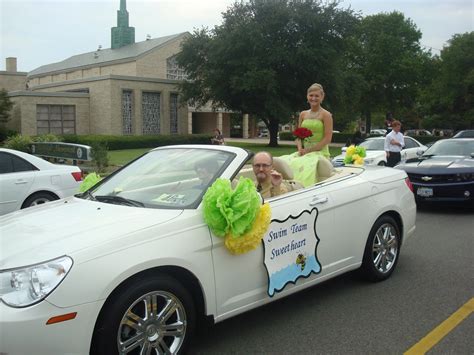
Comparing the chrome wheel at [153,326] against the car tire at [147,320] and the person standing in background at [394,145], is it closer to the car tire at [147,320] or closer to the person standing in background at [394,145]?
the car tire at [147,320]

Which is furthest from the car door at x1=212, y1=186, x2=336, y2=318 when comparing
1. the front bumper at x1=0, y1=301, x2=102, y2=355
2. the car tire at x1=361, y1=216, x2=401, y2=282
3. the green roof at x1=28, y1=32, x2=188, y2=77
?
the green roof at x1=28, y1=32, x2=188, y2=77

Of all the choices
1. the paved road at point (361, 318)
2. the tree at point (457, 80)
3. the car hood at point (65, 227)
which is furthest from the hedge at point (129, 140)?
the car hood at point (65, 227)

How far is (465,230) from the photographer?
7.69 metres

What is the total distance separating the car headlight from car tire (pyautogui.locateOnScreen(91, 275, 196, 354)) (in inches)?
14.0

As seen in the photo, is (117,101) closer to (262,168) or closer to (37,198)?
(37,198)

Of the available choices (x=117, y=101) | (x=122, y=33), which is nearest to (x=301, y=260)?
(x=117, y=101)

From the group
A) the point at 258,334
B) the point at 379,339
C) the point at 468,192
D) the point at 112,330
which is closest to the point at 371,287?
the point at 379,339

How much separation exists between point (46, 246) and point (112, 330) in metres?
0.64

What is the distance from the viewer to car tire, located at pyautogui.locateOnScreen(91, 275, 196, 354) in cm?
286

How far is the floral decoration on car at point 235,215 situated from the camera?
3.34 meters

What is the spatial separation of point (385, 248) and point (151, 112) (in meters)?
41.7

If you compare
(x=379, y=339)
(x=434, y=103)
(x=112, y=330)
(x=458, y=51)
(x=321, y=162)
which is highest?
(x=458, y=51)

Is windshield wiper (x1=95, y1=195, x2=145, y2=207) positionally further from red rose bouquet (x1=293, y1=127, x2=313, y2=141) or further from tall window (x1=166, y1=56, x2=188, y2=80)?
tall window (x1=166, y1=56, x2=188, y2=80)

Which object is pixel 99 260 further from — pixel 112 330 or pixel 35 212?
pixel 35 212
